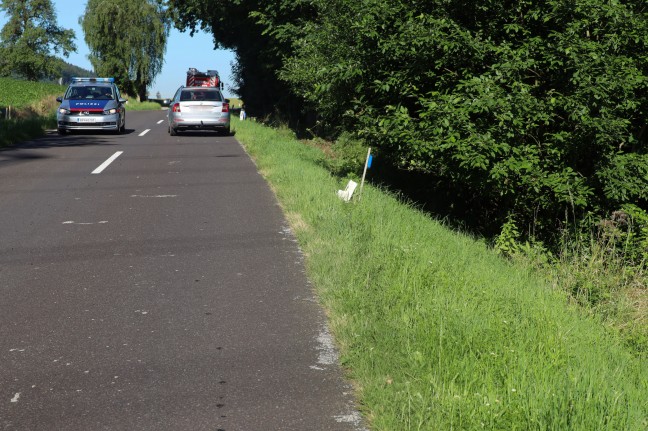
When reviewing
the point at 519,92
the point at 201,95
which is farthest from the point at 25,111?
the point at 519,92

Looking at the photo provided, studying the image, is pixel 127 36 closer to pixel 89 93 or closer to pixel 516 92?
pixel 89 93

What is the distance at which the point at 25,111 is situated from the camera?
36281 millimetres

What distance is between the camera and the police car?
24844 mm

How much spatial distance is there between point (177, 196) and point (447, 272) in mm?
6594

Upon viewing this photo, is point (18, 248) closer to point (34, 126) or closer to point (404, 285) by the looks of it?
point (404, 285)

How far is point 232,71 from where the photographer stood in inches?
1759

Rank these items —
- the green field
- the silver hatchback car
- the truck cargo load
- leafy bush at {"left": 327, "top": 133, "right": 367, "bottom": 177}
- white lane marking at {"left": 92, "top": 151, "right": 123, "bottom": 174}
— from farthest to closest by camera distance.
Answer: the green field
the truck cargo load
the silver hatchback car
leafy bush at {"left": 327, "top": 133, "right": 367, "bottom": 177}
white lane marking at {"left": 92, "top": 151, "right": 123, "bottom": 174}

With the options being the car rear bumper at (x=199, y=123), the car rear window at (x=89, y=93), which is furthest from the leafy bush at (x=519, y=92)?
the car rear window at (x=89, y=93)

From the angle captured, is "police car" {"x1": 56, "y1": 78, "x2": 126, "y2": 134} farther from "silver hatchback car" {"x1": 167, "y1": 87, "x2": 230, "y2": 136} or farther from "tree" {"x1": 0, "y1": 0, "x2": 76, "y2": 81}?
"tree" {"x1": 0, "y1": 0, "x2": 76, "y2": 81}

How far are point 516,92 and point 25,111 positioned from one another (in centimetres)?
3116

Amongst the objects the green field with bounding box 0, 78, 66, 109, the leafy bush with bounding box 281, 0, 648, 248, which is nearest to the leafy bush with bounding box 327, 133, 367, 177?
the leafy bush with bounding box 281, 0, 648, 248

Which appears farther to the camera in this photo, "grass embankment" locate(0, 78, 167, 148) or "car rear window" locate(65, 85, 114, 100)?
"car rear window" locate(65, 85, 114, 100)

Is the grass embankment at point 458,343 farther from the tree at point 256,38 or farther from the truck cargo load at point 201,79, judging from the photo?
the truck cargo load at point 201,79

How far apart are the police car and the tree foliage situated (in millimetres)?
14296
